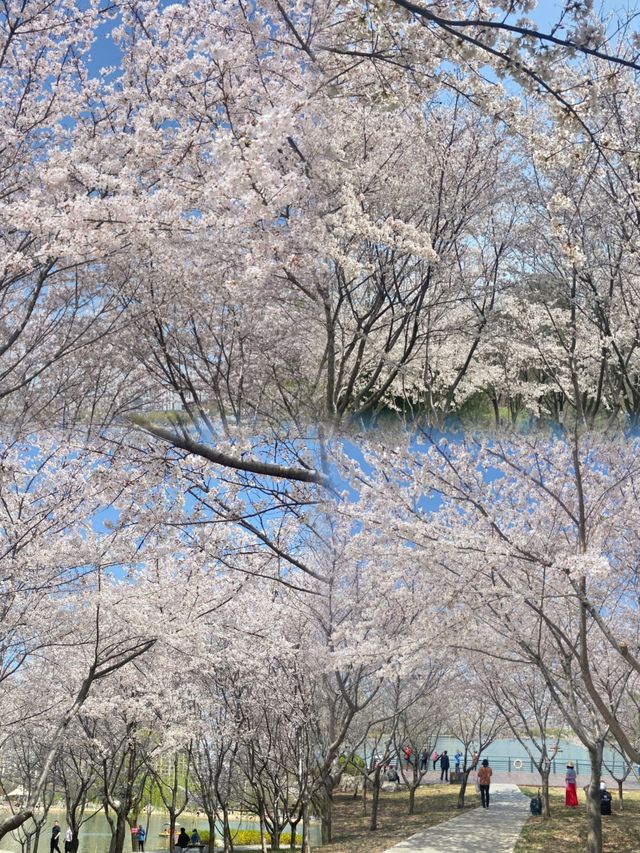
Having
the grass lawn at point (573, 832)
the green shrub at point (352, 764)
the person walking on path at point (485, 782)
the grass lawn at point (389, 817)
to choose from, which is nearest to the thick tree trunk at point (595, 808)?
the grass lawn at point (573, 832)

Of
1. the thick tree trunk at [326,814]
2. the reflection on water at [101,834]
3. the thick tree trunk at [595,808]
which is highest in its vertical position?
the thick tree trunk at [595,808]

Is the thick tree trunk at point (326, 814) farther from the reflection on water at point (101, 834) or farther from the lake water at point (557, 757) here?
the lake water at point (557, 757)

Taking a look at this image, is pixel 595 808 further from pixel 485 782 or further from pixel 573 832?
pixel 485 782

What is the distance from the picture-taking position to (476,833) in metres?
9.94

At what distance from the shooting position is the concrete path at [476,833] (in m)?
8.61

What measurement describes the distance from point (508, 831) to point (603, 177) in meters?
8.72

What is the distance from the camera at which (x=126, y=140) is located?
4.81 metres

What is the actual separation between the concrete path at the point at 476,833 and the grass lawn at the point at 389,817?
0.29 meters

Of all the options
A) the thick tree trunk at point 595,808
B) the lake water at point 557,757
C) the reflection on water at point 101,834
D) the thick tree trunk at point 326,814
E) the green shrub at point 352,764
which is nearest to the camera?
the thick tree trunk at point 595,808

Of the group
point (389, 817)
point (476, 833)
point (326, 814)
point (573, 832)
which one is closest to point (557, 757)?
point (389, 817)

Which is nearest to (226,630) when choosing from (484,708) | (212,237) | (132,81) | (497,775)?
(212,237)

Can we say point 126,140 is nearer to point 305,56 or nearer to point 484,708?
point 305,56

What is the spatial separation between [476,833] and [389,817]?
3.93 metres

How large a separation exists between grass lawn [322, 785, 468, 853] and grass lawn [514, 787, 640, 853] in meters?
1.61
